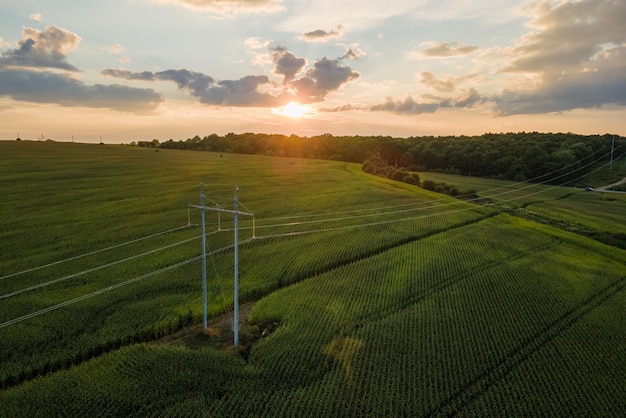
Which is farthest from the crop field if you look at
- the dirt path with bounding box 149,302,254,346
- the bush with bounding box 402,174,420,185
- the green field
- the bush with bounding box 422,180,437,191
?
the dirt path with bounding box 149,302,254,346

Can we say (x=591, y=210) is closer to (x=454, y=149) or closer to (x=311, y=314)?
(x=454, y=149)

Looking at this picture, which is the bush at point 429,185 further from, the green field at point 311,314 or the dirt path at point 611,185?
the dirt path at point 611,185

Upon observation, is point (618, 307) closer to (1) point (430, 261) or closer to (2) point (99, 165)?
(1) point (430, 261)

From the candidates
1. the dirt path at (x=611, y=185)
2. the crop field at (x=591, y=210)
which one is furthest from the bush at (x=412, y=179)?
the dirt path at (x=611, y=185)

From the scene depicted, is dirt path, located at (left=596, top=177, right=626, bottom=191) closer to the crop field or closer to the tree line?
the crop field

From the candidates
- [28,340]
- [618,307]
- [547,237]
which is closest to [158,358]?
[28,340]
